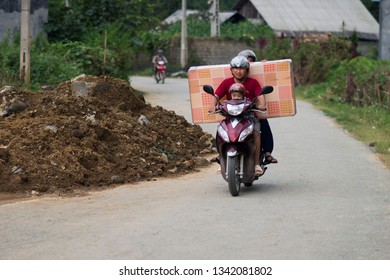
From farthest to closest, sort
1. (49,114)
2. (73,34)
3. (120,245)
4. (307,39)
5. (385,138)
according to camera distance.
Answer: (307,39) → (73,34) → (385,138) → (49,114) → (120,245)

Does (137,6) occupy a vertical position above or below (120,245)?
above

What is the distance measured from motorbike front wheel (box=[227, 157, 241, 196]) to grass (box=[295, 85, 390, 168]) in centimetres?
400

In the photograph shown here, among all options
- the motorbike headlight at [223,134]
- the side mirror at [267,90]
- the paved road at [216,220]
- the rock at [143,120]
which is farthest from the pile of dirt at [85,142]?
the side mirror at [267,90]

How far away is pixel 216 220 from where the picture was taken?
9.09 metres

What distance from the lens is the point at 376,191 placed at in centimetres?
1137

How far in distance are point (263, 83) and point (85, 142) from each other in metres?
2.55

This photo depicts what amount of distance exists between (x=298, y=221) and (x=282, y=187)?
2.62 m

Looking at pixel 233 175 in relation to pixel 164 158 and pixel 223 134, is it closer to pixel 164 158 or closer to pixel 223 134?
pixel 223 134

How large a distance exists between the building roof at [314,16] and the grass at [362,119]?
108 ft

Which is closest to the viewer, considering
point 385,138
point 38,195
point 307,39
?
point 38,195

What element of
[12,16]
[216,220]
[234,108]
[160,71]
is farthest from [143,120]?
[160,71]

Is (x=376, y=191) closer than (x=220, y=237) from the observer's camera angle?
No

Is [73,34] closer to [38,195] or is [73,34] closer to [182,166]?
[182,166]

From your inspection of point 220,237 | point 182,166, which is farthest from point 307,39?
point 220,237
